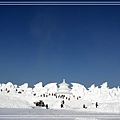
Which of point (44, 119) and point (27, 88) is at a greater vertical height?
point (27, 88)

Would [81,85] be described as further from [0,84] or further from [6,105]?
[6,105]

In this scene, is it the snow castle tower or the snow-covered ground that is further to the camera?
the snow castle tower

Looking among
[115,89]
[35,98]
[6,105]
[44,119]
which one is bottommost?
[44,119]

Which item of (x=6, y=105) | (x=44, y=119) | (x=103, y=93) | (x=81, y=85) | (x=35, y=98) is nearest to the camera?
(x=44, y=119)

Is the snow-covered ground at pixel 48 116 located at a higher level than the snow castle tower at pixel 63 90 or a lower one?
lower

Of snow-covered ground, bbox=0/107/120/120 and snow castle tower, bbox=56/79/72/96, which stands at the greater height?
snow castle tower, bbox=56/79/72/96

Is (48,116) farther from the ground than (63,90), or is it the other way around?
(63,90)

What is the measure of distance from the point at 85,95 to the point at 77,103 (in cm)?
1840

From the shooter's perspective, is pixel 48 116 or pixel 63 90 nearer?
pixel 48 116

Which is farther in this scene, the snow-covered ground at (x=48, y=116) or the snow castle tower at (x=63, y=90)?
the snow castle tower at (x=63, y=90)

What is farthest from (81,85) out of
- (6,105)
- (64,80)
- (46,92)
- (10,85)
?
(6,105)

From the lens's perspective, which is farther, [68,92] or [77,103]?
[68,92]

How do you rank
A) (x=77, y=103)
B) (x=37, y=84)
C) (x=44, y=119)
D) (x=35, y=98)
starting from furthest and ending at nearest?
(x=37, y=84)
(x=35, y=98)
(x=77, y=103)
(x=44, y=119)

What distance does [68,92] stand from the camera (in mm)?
59000
